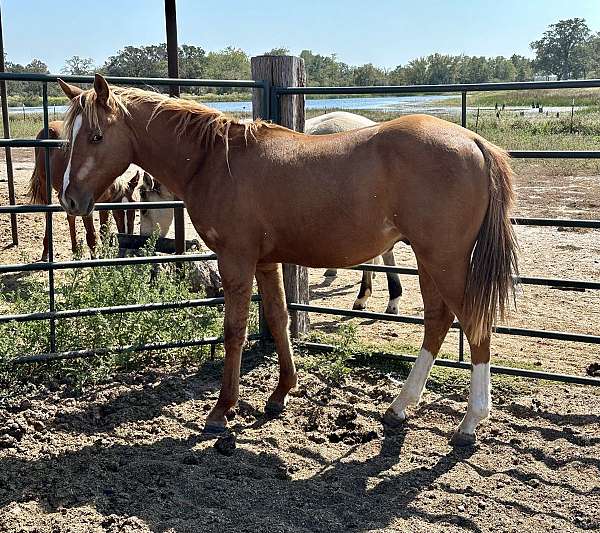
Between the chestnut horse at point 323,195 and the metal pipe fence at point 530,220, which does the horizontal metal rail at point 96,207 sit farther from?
the metal pipe fence at point 530,220

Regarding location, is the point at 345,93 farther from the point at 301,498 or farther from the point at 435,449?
the point at 301,498

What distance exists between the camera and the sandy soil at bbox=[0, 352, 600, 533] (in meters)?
3.11

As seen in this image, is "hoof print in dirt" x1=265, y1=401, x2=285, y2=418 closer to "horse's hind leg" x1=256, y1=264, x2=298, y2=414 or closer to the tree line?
"horse's hind leg" x1=256, y1=264, x2=298, y2=414

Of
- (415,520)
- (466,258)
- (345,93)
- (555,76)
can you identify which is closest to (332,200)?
(466,258)

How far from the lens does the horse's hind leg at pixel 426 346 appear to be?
13.3ft

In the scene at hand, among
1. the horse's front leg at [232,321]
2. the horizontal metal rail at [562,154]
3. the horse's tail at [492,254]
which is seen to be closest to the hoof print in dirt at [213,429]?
the horse's front leg at [232,321]

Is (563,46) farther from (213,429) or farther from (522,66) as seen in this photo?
(213,429)

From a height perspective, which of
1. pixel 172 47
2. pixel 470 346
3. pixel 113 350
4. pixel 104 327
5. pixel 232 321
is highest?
pixel 172 47

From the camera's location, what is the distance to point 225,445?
12.4ft

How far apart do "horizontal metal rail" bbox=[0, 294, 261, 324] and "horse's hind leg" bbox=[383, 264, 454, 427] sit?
1477 mm

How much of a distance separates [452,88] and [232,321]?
2.06 metres

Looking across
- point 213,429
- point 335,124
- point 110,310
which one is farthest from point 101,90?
point 335,124

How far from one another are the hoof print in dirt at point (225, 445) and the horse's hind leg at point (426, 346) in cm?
91

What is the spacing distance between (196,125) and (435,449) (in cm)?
228
